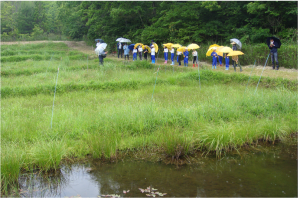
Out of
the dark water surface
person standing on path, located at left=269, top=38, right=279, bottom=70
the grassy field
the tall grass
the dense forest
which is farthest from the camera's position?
the dense forest

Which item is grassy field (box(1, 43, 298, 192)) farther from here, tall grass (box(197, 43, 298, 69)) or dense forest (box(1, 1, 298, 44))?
Result: dense forest (box(1, 1, 298, 44))

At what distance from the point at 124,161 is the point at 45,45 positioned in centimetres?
2754

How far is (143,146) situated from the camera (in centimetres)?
609

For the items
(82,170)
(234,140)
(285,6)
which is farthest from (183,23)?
(82,170)

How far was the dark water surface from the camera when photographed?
4457mm

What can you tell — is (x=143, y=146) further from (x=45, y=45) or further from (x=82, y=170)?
(x=45, y=45)

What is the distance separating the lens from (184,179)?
4.87 metres

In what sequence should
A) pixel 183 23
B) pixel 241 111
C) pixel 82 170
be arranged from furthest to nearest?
pixel 183 23
pixel 241 111
pixel 82 170

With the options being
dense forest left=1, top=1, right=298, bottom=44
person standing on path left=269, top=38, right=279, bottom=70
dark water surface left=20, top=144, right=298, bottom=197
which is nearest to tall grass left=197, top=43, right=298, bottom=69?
person standing on path left=269, top=38, right=279, bottom=70

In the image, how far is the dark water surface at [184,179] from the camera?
14.6 ft

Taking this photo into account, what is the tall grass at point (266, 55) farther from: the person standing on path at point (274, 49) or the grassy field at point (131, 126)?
the grassy field at point (131, 126)

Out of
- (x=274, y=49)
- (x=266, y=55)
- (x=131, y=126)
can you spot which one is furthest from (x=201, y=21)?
(x=131, y=126)

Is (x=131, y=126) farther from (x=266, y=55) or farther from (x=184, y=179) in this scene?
(x=266, y=55)

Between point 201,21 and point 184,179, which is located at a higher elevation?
point 201,21
